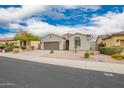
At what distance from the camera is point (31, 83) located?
8180 millimetres

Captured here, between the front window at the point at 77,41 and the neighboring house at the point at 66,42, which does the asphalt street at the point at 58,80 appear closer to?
the neighboring house at the point at 66,42

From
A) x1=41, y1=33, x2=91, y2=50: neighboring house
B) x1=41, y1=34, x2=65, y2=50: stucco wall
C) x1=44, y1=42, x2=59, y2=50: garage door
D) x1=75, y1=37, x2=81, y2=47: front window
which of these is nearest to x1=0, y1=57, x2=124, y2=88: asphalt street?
x1=41, y1=33, x2=91, y2=50: neighboring house

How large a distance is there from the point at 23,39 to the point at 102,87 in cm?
4159

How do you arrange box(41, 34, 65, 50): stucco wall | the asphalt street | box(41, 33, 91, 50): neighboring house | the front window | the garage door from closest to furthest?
the asphalt street < box(41, 33, 91, 50): neighboring house < the front window < box(41, 34, 65, 50): stucco wall < the garage door

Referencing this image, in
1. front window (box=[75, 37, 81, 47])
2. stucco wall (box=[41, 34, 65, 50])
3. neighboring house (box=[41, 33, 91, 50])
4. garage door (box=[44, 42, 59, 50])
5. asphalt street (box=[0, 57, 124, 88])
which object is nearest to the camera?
asphalt street (box=[0, 57, 124, 88])

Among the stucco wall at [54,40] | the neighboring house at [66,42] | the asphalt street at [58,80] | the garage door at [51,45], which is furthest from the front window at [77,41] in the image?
the asphalt street at [58,80]

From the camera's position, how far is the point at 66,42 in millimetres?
41719

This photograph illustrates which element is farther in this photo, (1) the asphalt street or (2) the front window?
(2) the front window

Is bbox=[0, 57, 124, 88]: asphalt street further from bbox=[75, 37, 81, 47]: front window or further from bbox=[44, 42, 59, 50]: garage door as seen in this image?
bbox=[44, 42, 59, 50]: garage door

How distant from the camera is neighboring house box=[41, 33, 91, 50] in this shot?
3762 cm

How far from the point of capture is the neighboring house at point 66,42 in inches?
1481

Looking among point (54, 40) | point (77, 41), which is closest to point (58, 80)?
point (77, 41)
